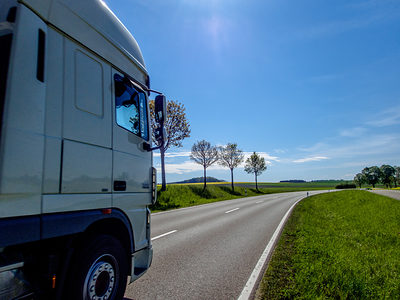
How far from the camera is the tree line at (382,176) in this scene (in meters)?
103

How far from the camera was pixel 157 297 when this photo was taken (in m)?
3.45

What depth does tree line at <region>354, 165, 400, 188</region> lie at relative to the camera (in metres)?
103

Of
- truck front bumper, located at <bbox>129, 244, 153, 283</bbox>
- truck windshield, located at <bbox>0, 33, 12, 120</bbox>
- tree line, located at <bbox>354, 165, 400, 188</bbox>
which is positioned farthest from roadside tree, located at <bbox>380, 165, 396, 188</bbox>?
truck windshield, located at <bbox>0, 33, 12, 120</bbox>

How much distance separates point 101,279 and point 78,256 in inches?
19.1

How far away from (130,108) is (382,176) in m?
131

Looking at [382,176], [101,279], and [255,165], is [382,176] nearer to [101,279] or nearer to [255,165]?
[255,165]

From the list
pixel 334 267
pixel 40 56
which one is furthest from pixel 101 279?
pixel 334 267

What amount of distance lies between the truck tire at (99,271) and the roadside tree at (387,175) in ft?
427

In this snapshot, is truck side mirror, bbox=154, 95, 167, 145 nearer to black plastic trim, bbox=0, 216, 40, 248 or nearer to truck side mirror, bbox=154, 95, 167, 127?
truck side mirror, bbox=154, 95, 167, 127

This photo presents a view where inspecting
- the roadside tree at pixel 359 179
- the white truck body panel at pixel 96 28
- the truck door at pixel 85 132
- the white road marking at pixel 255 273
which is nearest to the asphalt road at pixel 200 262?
A: the white road marking at pixel 255 273

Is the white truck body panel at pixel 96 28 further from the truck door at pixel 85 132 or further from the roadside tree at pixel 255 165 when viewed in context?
the roadside tree at pixel 255 165

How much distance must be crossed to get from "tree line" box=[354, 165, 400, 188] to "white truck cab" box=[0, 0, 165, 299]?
130 metres

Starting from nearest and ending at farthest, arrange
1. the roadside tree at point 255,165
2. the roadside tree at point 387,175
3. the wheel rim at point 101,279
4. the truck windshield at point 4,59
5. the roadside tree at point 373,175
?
the truck windshield at point 4,59 → the wheel rim at point 101,279 → the roadside tree at point 255,165 → the roadside tree at point 387,175 → the roadside tree at point 373,175

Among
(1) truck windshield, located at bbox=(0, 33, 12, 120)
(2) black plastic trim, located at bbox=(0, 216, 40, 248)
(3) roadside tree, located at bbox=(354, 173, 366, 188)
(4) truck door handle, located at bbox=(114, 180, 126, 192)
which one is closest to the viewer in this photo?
(2) black plastic trim, located at bbox=(0, 216, 40, 248)
